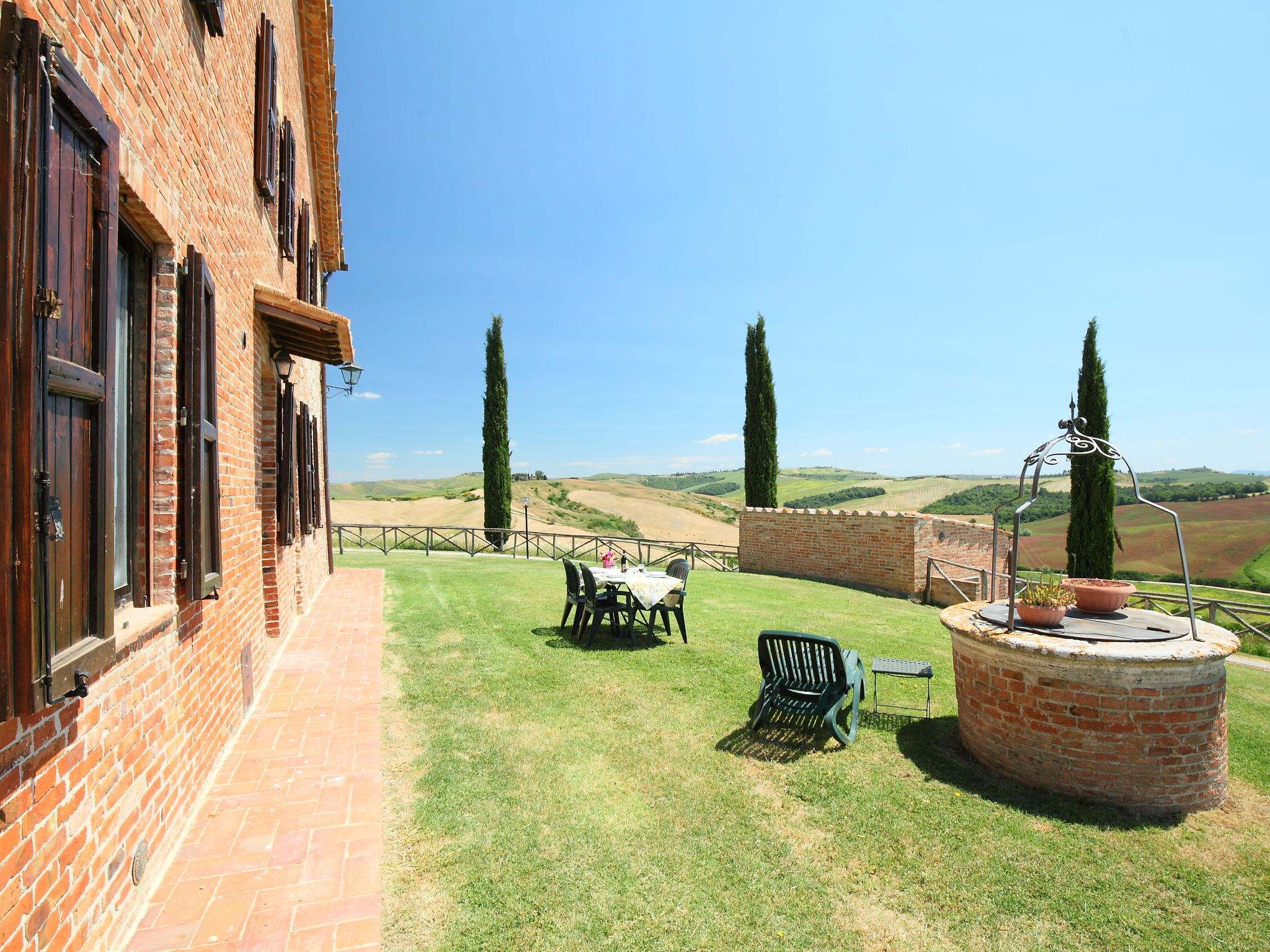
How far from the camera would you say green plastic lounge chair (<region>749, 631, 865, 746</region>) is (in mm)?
4512

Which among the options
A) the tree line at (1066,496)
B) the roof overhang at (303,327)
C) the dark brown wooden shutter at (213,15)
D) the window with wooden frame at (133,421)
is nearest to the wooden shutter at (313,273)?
the roof overhang at (303,327)

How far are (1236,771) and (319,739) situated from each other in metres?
6.24

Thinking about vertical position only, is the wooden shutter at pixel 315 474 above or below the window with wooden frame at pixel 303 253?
below

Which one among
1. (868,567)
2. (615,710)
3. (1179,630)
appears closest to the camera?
(1179,630)

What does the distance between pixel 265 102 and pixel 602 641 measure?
6.20 meters

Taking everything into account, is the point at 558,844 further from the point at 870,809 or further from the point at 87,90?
the point at 87,90

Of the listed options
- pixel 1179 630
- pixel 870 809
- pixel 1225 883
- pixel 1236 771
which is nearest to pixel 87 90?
pixel 870 809

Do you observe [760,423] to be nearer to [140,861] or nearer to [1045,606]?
[1045,606]

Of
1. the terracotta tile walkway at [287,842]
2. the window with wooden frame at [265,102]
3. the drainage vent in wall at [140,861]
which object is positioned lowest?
the terracotta tile walkway at [287,842]

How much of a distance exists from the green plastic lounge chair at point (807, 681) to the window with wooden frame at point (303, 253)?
308 inches

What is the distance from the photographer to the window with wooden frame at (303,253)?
28.5 ft

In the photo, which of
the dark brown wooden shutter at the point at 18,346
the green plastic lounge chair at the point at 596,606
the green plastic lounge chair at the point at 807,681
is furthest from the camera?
the green plastic lounge chair at the point at 596,606

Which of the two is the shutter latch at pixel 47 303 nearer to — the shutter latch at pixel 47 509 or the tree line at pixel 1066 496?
the shutter latch at pixel 47 509

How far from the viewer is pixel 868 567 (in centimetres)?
1359
